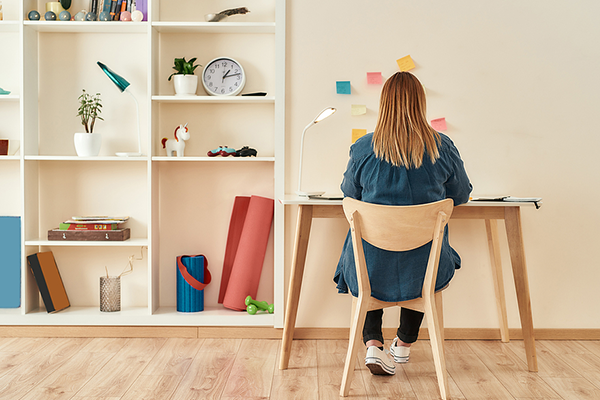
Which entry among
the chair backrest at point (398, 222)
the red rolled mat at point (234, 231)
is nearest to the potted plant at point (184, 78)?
the red rolled mat at point (234, 231)

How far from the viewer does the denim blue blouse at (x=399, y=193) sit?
1.78 meters

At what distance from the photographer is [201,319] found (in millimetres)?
2549

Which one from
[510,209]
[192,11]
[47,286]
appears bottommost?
[47,286]

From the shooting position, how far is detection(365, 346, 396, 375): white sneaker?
2.02 metres

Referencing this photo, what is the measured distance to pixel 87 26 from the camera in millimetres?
2590

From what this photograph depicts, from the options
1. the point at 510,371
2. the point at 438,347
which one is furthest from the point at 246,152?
the point at 510,371

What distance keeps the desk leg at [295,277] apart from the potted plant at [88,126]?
1.24 meters

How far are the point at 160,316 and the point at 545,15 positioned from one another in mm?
2563

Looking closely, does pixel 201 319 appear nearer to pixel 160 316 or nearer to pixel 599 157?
pixel 160 316

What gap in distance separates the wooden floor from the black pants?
16 cm

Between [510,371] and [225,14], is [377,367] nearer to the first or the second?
[510,371]

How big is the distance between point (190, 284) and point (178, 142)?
2.55 feet

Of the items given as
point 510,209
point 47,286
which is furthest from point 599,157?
point 47,286

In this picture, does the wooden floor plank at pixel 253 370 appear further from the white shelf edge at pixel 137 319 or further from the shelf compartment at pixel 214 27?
the shelf compartment at pixel 214 27
